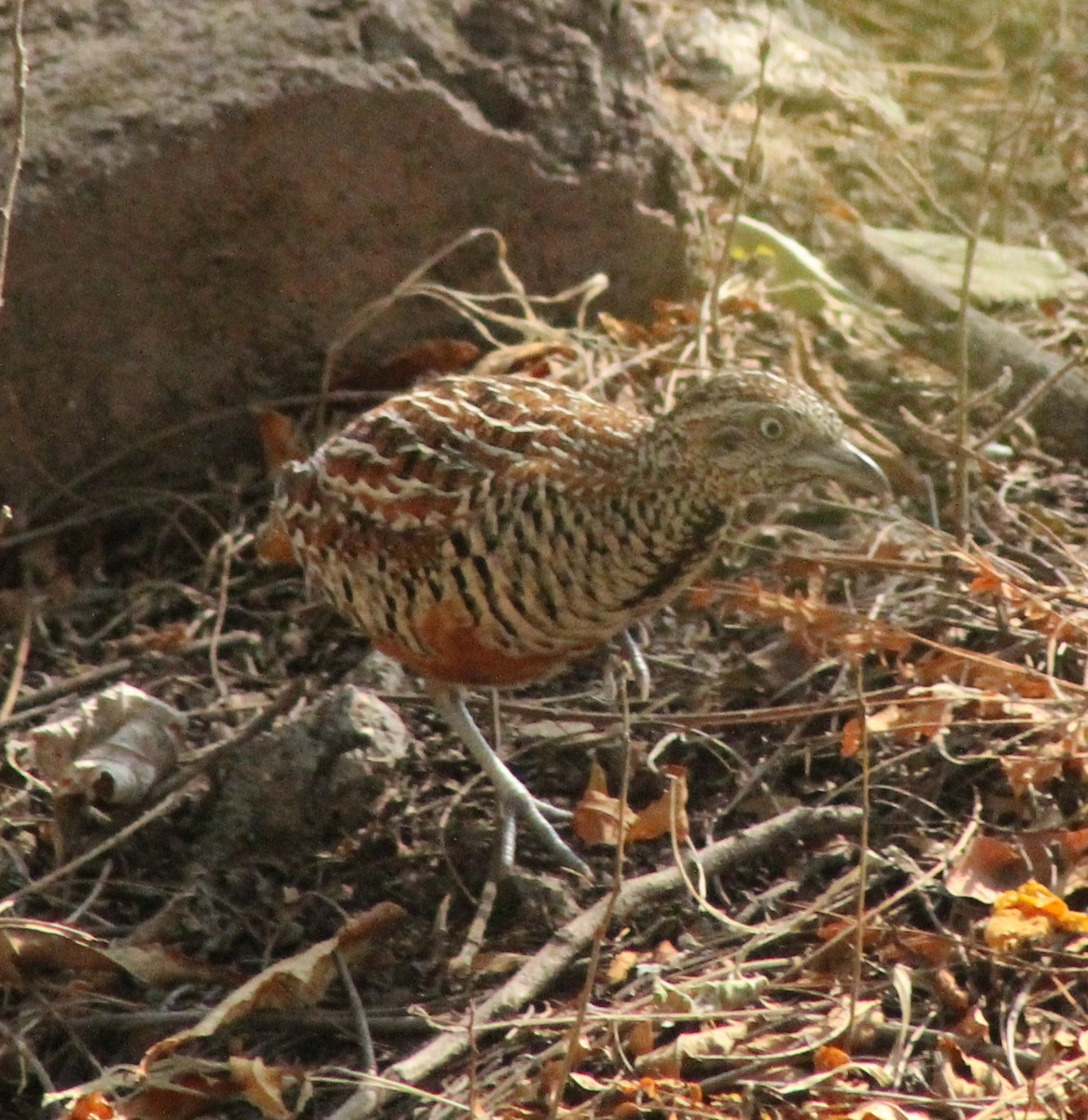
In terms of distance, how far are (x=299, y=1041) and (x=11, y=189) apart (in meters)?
1.90

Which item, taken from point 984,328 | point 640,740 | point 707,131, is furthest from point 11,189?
point 707,131

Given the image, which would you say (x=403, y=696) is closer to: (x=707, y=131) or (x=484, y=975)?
(x=484, y=975)

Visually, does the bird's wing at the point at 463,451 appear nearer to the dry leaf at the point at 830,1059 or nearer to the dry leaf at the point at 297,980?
the dry leaf at the point at 297,980

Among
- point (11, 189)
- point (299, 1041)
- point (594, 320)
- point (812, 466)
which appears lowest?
point (299, 1041)

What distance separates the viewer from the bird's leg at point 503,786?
4.01m

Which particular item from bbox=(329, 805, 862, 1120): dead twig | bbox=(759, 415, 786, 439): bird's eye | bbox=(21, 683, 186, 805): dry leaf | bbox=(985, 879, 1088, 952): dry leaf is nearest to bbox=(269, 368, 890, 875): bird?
bbox=(759, 415, 786, 439): bird's eye

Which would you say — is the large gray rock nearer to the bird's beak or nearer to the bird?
the bird

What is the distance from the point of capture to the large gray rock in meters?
4.88

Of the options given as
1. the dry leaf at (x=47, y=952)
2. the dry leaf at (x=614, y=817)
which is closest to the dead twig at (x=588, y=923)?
the dry leaf at (x=614, y=817)

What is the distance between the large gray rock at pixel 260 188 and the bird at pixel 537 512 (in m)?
1.18

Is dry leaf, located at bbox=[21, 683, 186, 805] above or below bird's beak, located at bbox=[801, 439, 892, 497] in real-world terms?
below

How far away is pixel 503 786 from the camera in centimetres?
405

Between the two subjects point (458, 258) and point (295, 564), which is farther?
point (458, 258)

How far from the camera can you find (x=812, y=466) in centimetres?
376
